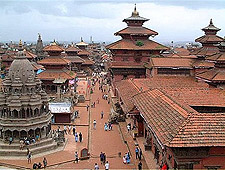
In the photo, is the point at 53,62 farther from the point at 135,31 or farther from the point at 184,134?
the point at 184,134

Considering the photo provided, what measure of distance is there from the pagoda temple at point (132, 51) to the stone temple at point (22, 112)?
719 inches

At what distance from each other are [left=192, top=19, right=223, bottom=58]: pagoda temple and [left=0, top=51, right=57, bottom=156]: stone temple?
21.5 meters

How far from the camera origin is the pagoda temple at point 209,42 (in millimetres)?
38281

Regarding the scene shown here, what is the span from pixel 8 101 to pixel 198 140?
52.9 ft

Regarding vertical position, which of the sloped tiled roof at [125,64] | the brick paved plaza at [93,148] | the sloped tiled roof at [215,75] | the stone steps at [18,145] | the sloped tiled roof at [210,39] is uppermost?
the sloped tiled roof at [210,39]

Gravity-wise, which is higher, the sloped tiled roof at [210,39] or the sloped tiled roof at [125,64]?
the sloped tiled roof at [210,39]

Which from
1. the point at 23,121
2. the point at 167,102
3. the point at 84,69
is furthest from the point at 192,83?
→ the point at 84,69

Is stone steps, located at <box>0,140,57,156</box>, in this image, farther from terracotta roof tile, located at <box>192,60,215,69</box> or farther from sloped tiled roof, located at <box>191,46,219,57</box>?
sloped tiled roof, located at <box>191,46,219,57</box>

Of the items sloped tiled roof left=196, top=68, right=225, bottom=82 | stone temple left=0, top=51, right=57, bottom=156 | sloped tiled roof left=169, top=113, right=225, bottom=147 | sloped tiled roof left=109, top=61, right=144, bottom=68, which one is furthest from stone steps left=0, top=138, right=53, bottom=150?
sloped tiled roof left=109, top=61, right=144, bottom=68

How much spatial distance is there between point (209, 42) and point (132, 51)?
10.4m

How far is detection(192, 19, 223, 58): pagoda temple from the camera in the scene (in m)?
38.3

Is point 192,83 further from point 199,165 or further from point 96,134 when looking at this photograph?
point 199,165

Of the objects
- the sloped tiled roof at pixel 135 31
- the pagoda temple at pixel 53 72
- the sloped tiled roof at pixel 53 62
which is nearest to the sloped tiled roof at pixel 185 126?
the pagoda temple at pixel 53 72

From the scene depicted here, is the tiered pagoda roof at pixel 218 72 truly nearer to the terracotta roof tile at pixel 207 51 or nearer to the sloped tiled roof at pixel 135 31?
the terracotta roof tile at pixel 207 51
